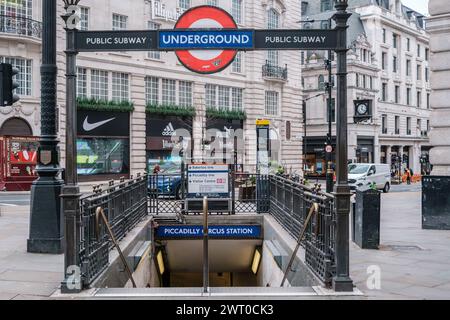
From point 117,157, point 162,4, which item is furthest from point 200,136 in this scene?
point 162,4

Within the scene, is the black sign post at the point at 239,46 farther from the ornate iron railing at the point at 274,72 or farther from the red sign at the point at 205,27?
the ornate iron railing at the point at 274,72

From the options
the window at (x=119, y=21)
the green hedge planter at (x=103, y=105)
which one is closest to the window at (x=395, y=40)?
the window at (x=119, y=21)

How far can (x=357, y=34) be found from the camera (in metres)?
64.8

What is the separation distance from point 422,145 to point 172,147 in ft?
162

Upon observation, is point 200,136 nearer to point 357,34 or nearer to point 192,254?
point 192,254

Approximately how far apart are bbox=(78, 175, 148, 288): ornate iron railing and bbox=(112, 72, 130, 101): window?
2389 centimetres

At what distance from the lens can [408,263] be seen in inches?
354

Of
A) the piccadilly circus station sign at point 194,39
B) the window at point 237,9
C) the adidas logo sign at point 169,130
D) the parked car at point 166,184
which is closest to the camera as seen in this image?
the piccadilly circus station sign at point 194,39

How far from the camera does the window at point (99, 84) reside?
1329 inches

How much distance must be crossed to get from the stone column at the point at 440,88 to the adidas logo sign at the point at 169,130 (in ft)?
86.6

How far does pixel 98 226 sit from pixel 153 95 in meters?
30.3

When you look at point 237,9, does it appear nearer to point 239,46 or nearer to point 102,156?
point 102,156

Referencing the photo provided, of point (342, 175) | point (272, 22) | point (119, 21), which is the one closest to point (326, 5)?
point (272, 22)

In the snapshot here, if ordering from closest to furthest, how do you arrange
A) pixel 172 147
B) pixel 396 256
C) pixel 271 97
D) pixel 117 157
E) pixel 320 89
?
pixel 396 256 < pixel 117 157 < pixel 172 147 < pixel 271 97 < pixel 320 89
